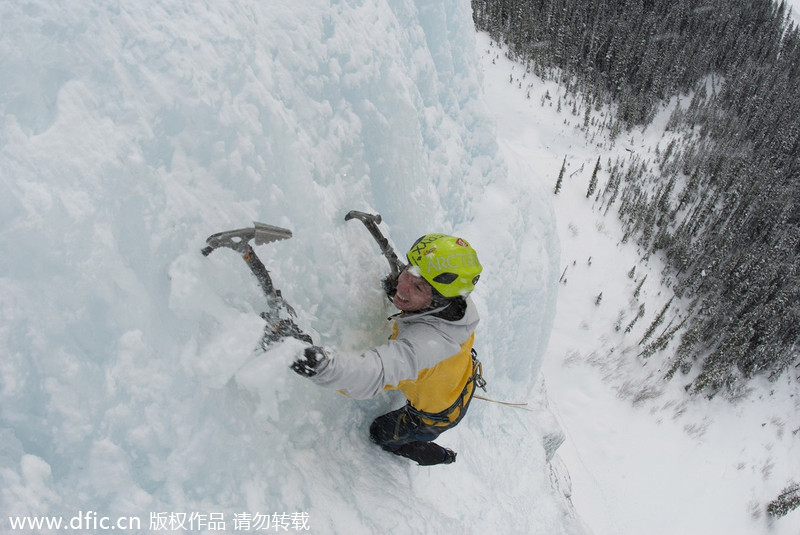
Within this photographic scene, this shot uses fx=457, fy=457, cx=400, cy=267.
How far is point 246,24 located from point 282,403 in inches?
65.1

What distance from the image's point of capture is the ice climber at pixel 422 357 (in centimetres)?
186

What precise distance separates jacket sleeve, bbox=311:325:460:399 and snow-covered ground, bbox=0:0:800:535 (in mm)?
214

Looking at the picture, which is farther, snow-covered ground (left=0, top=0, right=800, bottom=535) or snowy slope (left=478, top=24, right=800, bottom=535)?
snowy slope (left=478, top=24, right=800, bottom=535)

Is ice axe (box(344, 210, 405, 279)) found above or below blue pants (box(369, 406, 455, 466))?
above

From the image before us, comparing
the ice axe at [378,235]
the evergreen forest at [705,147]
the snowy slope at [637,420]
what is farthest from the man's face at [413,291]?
the evergreen forest at [705,147]

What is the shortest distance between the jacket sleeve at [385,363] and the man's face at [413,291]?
13 centimetres

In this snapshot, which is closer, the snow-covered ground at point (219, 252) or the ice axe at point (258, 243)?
the snow-covered ground at point (219, 252)

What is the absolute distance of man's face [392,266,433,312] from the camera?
2.27m

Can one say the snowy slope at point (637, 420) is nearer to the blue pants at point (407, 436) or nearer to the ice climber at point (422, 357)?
the blue pants at point (407, 436)

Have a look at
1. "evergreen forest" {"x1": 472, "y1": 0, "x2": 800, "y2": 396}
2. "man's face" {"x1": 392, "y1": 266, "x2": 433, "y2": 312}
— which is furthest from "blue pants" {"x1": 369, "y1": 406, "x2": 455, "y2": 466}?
"evergreen forest" {"x1": 472, "y1": 0, "x2": 800, "y2": 396}

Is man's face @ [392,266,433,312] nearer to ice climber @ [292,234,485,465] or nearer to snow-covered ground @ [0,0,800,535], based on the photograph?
ice climber @ [292,234,485,465]

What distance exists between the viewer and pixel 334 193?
237 centimetres

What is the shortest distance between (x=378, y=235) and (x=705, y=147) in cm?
2337

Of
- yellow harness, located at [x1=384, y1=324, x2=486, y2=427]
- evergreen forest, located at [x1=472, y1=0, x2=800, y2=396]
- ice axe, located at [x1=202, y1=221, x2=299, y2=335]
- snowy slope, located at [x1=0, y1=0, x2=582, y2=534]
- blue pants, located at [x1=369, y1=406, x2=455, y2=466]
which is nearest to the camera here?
snowy slope, located at [x1=0, y1=0, x2=582, y2=534]
